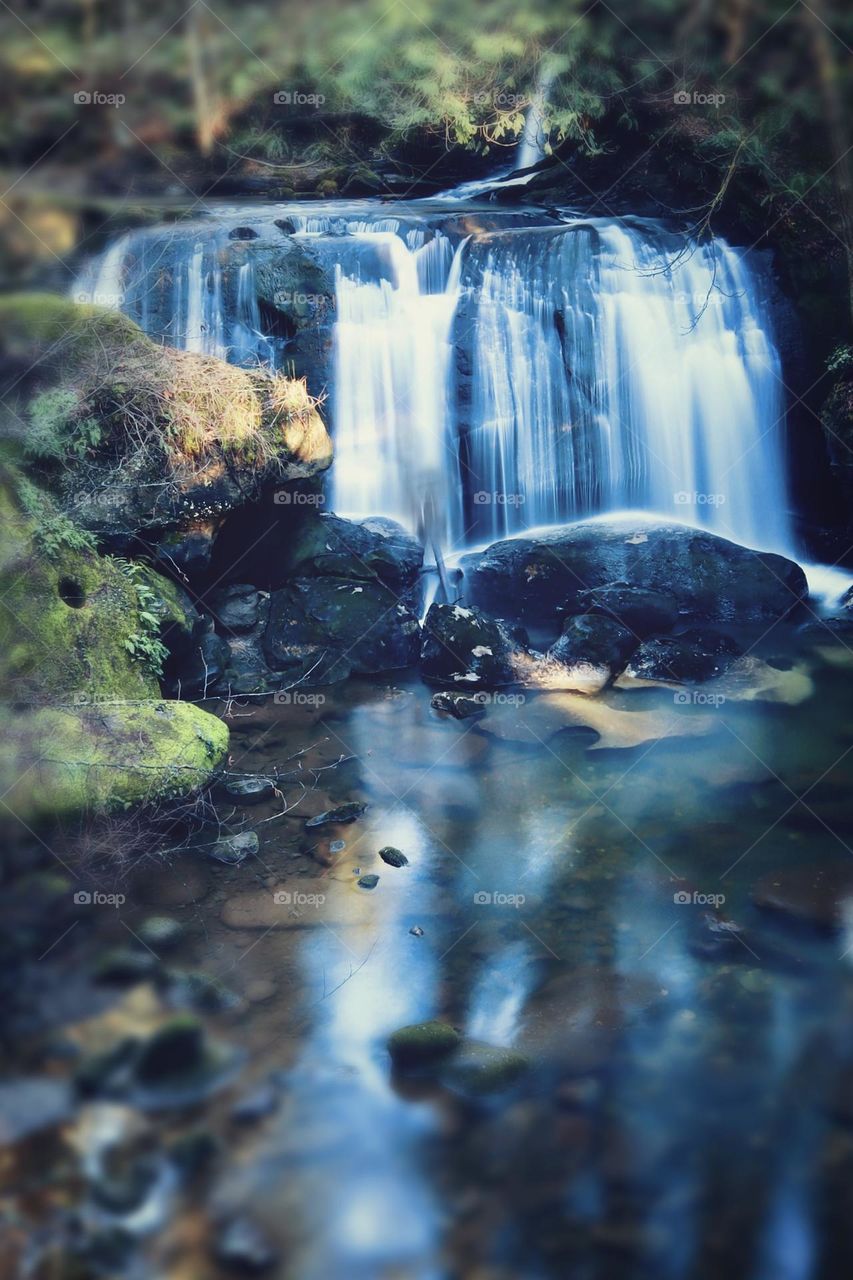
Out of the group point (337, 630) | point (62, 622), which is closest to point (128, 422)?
point (62, 622)

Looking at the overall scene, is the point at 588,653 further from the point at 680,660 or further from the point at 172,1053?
the point at 172,1053

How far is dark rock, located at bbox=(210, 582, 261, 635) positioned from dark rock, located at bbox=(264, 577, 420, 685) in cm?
18

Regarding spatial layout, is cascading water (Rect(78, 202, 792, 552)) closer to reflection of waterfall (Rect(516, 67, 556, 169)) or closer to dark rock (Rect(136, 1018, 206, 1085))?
reflection of waterfall (Rect(516, 67, 556, 169))

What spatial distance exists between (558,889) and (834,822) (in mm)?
2028

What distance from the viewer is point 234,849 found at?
21.5 feet

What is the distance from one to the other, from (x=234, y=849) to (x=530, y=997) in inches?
88.1

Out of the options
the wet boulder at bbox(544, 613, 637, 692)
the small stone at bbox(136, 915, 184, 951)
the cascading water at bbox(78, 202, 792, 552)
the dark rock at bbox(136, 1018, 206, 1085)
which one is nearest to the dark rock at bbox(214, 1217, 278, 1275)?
the dark rock at bbox(136, 1018, 206, 1085)

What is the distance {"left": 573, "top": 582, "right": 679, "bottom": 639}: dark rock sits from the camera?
9.46 meters

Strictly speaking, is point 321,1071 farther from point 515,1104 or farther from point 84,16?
point 84,16

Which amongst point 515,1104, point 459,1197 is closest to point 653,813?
point 515,1104

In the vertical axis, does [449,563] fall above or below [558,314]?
below

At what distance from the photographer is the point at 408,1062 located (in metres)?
5.03

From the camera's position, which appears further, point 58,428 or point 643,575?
point 643,575

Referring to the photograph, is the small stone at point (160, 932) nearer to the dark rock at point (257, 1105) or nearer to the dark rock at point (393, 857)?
the dark rock at point (257, 1105)
